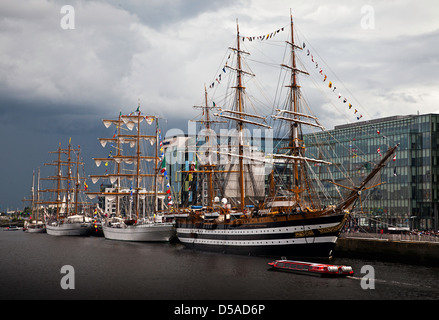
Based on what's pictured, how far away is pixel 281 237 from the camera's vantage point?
58.0m

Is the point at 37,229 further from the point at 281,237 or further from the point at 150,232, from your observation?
the point at 281,237

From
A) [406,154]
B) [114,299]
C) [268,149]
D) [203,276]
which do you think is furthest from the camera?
[268,149]

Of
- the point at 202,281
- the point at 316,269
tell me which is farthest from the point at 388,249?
the point at 202,281

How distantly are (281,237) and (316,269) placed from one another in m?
12.4

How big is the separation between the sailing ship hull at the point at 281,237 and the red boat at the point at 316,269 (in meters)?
7.36

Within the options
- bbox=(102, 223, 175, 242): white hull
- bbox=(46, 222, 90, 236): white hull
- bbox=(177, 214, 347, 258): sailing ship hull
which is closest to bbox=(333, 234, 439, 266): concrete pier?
bbox=(177, 214, 347, 258): sailing ship hull

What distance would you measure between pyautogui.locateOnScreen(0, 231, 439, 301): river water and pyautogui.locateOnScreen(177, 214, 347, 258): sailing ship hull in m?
2.14

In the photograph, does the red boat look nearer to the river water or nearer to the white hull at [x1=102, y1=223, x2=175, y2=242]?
the river water

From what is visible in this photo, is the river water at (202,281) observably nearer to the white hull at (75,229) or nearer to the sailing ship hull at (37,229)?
the white hull at (75,229)

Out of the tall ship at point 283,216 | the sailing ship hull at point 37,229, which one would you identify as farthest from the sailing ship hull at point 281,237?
the sailing ship hull at point 37,229

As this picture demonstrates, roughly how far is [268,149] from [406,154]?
5439 cm
